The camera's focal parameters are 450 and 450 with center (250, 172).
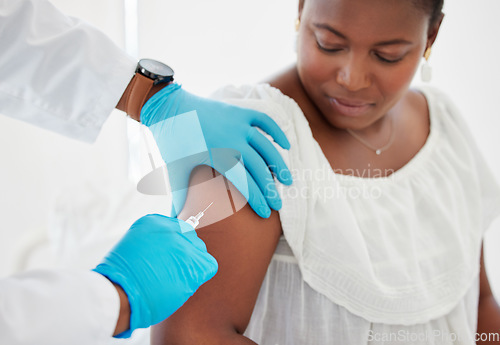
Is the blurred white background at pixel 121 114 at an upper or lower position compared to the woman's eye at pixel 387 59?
lower

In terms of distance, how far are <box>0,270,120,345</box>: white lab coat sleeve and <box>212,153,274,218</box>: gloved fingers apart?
38 cm

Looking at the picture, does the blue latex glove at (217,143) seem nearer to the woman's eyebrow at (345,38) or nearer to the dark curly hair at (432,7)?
the woman's eyebrow at (345,38)

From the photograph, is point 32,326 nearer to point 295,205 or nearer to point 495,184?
point 295,205

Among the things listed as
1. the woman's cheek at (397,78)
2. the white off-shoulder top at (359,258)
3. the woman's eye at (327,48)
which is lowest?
the white off-shoulder top at (359,258)

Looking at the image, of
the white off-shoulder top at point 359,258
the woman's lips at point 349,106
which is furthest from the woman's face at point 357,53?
the white off-shoulder top at point 359,258

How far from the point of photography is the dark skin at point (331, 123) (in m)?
0.92

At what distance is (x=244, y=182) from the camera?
3.11ft

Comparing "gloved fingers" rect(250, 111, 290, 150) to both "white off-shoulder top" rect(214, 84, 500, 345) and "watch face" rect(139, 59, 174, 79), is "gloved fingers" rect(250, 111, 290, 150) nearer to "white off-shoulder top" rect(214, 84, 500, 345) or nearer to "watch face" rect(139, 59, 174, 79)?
"white off-shoulder top" rect(214, 84, 500, 345)

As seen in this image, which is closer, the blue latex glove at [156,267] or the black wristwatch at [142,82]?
the blue latex glove at [156,267]

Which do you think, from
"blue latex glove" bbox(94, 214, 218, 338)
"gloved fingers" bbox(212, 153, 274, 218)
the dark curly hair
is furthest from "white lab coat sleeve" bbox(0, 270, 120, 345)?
the dark curly hair

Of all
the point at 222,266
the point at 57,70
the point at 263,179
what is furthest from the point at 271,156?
the point at 57,70

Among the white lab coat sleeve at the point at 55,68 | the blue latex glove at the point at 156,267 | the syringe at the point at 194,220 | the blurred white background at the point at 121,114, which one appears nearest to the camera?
the blue latex glove at the point at 156,267

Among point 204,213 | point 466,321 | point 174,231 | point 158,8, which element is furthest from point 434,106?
point 158,8

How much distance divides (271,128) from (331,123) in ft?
0.86
